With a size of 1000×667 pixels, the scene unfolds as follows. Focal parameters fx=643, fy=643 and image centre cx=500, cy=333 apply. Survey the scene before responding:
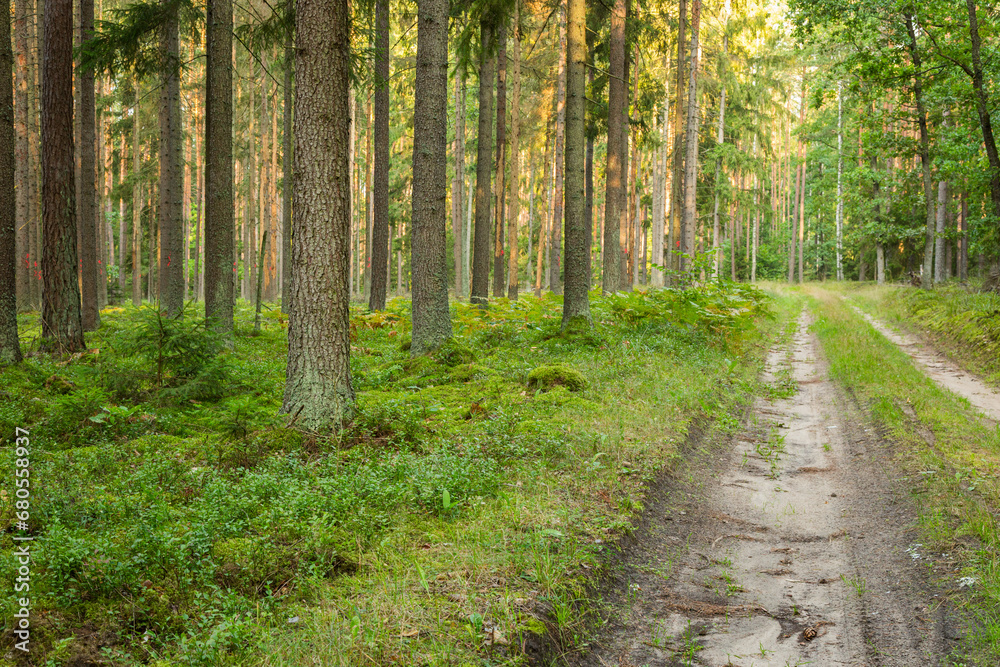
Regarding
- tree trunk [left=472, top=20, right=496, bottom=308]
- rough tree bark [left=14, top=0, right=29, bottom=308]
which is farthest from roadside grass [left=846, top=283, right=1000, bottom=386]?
rough tree bark [left=14, top=0, right=29, bottom=308]

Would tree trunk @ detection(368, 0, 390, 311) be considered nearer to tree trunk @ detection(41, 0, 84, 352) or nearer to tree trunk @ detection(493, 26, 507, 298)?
tree trunk @ detection(493, 26, 507, 298)

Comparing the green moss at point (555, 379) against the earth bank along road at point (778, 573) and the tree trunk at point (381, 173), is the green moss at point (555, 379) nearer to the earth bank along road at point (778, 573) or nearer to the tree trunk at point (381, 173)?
the earth bank along road at point (778, 573)

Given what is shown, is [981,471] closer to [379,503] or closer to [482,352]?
[379,503]

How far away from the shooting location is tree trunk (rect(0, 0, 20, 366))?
8.88 metres

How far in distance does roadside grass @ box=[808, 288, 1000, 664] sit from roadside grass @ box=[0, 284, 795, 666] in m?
2.08

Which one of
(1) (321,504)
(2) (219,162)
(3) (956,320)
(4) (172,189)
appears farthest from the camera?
(3) (956,320)

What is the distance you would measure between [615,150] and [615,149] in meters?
0.03

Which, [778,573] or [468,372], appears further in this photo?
[468,372]

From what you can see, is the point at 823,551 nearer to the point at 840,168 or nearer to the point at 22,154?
the point at 22,154

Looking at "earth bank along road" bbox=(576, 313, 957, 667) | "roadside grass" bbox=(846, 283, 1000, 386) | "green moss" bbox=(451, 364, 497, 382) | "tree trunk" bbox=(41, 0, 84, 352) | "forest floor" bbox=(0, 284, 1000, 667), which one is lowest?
"earth bank along road" bbox=(576, 313, 957, 667)

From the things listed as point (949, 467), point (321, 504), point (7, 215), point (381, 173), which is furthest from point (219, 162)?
point (949, 467)

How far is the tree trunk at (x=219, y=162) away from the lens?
477 inches

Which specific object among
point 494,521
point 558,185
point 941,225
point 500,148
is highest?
point 500,148

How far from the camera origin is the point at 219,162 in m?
12.3
